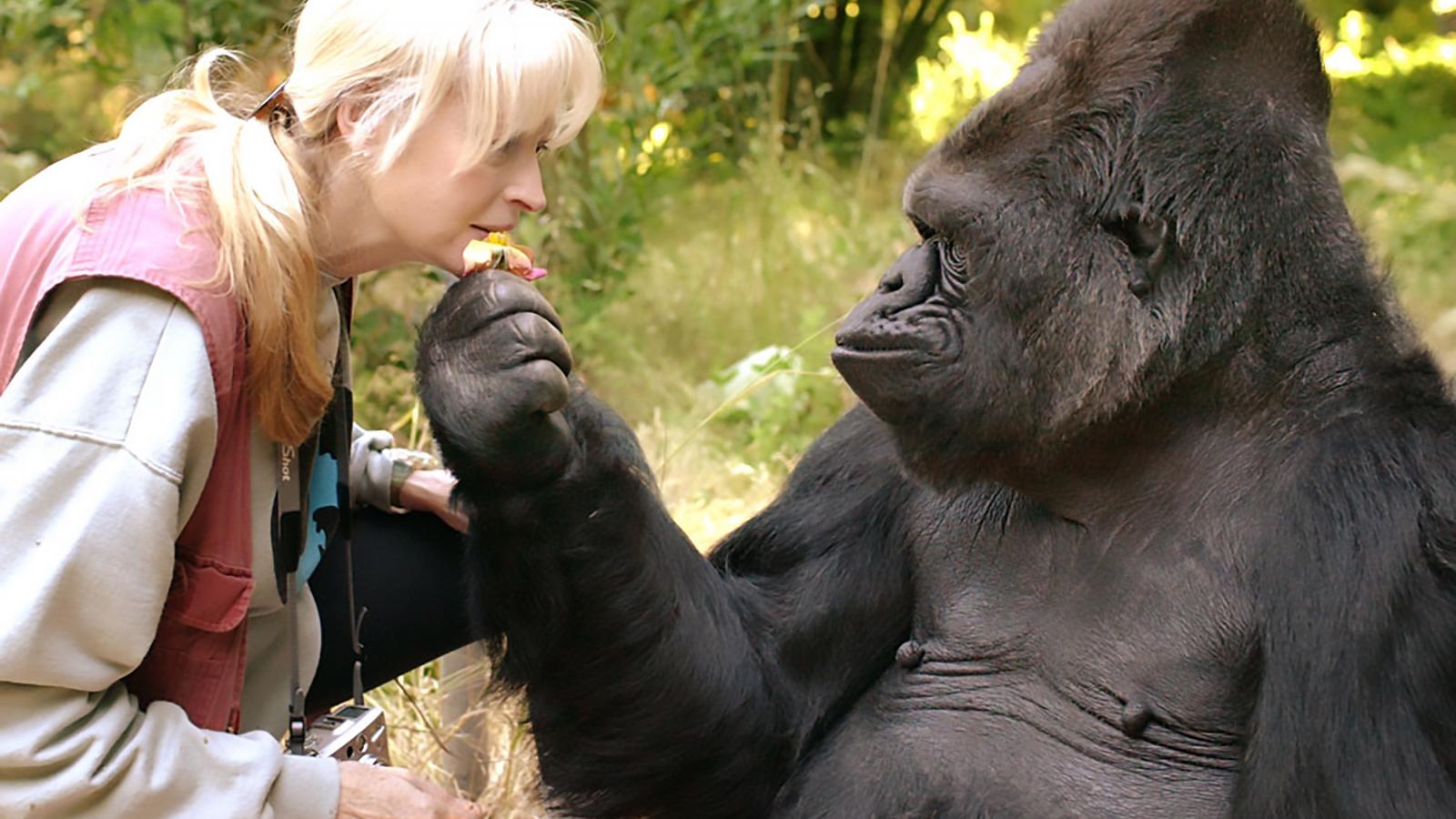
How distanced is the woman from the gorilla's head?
0.58 metres

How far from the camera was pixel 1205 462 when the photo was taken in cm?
233

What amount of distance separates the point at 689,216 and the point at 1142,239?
5380mm

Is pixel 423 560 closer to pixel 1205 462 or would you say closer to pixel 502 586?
pixel 502 586

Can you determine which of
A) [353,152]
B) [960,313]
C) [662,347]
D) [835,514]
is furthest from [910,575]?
[662,347]

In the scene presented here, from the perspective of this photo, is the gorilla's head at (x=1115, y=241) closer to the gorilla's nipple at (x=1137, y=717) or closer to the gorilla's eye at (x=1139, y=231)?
the gorilla's eye at (x=1139, y=231)

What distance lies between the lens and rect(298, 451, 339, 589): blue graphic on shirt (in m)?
2.60

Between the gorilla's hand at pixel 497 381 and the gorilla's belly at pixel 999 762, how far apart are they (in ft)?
2.05

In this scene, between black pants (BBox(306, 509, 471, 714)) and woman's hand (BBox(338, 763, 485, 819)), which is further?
black pants (BBox(306, 509, 471, 714))

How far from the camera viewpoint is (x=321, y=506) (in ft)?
8.57

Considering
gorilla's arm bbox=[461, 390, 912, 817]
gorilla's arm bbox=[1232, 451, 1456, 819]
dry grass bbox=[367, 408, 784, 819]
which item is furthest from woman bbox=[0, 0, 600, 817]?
gorilla's arm bbox=[1232, 451, 1456, 819]

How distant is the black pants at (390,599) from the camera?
279 centimetres

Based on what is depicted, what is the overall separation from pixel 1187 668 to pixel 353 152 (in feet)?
4.33

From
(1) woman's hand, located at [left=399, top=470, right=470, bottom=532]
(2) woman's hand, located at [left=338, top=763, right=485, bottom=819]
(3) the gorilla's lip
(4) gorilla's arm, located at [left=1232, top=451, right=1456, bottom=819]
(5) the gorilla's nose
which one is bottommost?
(1) woman's hand, located at [left=399, top=470, right=470, bottom=532]

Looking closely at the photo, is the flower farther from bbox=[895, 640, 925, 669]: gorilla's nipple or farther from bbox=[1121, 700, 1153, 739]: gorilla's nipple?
bbox=[1121, 700, 1153, 739]: gorilla's nipple
